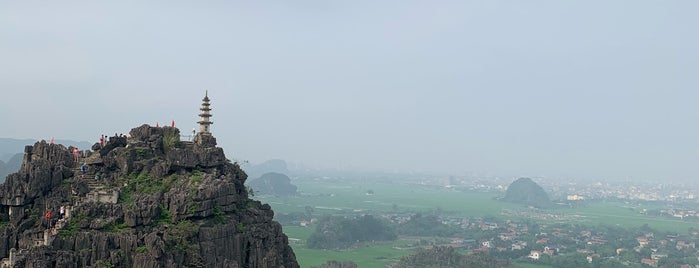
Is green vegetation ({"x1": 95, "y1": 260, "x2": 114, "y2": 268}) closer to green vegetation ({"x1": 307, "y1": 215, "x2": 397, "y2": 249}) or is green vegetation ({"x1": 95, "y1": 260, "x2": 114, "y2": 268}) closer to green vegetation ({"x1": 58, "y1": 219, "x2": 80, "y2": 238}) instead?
green vegetation ({"x1": 58, "y1": 219, "x2": 80, "y2": 238})

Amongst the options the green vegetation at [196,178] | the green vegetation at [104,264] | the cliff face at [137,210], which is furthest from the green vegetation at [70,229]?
the green vegetation at [196,178]

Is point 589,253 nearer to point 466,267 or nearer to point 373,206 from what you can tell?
point 466,267

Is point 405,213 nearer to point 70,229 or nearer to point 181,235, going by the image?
point 181,235

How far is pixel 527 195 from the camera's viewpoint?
586 ft

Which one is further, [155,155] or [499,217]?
[499,217]

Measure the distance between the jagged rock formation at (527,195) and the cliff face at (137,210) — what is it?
5946 inches

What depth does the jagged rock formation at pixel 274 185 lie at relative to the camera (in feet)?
547

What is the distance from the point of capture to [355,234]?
90.7m

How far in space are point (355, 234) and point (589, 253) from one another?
30414 millimetres

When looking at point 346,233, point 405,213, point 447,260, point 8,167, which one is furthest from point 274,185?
point 447,260

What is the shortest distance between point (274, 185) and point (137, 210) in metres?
149

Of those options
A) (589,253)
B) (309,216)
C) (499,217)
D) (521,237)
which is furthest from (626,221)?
(309,216)

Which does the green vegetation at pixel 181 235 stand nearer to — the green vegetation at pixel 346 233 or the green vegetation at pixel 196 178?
the green vegetation at pixel 196 178

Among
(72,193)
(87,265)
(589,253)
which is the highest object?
(72,193)
